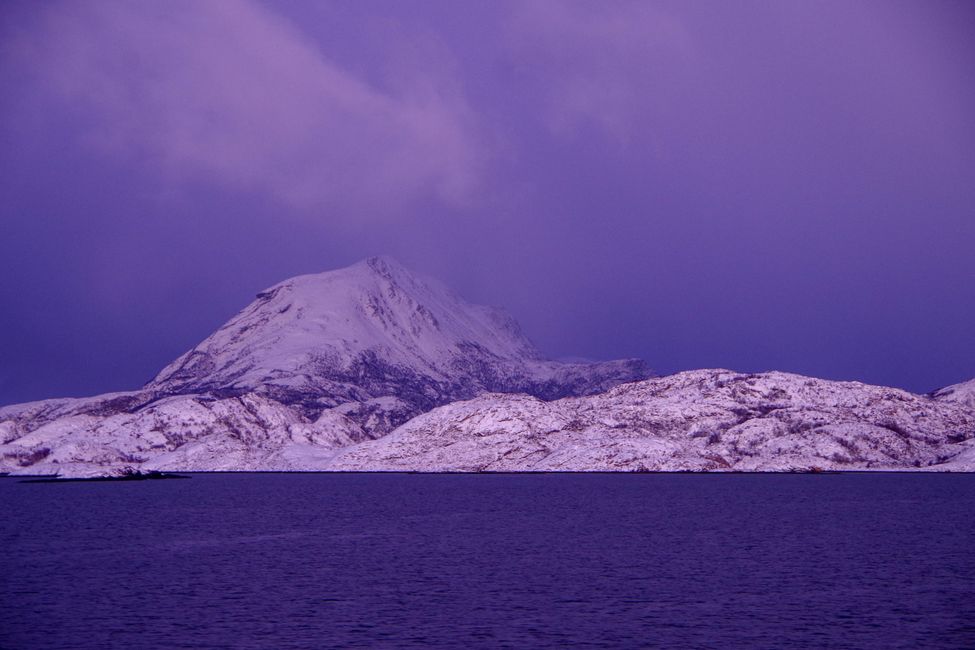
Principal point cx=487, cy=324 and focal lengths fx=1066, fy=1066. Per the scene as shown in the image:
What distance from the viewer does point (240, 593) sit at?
6738 centimetres

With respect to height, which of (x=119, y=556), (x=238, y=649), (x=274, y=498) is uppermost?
(x=274, y=498)

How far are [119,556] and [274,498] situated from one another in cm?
9257

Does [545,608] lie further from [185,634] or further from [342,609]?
A: [185,634]

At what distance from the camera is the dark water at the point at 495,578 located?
53.8m

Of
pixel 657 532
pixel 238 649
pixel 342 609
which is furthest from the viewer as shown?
pixel 657 532

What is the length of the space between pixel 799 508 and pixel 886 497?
32539mm

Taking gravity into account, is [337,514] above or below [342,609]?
above

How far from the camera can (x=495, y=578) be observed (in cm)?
7431

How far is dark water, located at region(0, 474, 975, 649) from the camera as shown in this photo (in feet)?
177

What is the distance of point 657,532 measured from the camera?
108812mm

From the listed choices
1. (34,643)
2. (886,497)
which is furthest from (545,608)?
(886,497)

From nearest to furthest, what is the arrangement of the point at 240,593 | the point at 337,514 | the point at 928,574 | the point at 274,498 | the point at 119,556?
the point at 240,593
the point at 928,574
the point at 119,556
the point at 337,514
the point at 274,498

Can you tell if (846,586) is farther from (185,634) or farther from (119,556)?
(119,556)

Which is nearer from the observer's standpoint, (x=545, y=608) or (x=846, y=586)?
(x=545, y=608)
